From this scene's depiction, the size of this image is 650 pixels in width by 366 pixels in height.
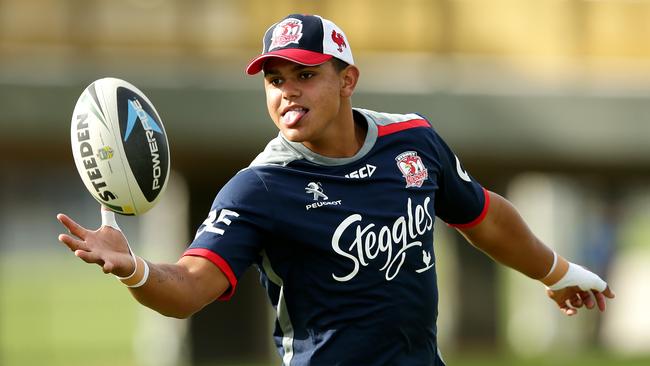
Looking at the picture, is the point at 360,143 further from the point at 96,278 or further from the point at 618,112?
the point at 96,278

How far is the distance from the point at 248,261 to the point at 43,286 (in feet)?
97.2

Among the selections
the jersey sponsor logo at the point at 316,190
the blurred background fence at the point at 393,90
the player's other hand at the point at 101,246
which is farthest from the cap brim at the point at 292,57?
the blurred background fence at the point at 393,90

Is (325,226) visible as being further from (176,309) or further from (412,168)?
(176,309)

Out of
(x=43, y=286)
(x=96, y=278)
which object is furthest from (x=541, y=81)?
(x=96, y=278)

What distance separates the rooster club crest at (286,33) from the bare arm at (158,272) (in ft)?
3.08

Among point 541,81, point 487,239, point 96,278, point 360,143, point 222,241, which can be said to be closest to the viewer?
point 222,241

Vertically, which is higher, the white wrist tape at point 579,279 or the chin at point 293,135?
the chin at point 293,135

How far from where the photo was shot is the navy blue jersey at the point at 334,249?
5449 millimetres

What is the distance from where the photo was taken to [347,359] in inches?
218

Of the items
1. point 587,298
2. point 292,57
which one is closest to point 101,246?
point 292,57

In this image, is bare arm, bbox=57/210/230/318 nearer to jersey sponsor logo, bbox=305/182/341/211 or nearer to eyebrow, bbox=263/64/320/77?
jersey sponsor logo, bbox=305/182/341/211

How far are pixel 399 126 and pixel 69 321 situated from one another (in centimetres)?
2356

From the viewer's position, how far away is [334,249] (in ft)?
18.1

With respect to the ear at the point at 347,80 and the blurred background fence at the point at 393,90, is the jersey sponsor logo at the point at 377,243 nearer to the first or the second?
the ear at the point at 347,80
